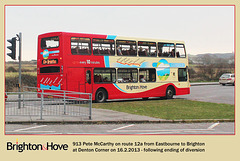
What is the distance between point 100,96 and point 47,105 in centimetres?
694

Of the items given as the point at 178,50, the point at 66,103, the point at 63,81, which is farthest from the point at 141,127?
Answer: the point at 178,50

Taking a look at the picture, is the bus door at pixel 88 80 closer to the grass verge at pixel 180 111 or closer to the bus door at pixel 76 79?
the bus door at pixel 76 79

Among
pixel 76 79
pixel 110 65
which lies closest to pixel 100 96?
pixel 110 65

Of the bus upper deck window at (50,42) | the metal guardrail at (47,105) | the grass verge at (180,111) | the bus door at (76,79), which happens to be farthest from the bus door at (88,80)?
the metal guardrail at (47,105)

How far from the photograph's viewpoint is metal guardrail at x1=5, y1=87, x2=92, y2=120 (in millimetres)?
13084

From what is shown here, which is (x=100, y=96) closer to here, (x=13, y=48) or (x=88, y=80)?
(x=88, y=80)

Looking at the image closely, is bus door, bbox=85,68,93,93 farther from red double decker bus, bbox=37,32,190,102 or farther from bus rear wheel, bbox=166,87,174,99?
bus rear wheel, bbox=166,87,174,99

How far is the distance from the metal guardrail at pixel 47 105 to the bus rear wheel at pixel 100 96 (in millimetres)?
5713

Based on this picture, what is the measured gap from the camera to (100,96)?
2058 cm

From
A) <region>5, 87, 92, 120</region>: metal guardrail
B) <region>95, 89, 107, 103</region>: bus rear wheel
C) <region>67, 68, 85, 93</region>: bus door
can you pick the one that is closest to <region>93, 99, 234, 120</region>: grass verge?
<region>67, 68, 85, 93</region>: bus door

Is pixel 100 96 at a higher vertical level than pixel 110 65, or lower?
lower

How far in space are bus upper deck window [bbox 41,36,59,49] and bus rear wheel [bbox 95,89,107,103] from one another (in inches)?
156

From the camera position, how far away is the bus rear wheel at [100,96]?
Result: 20.3 meters

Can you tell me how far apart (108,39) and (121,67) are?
2034 mm
